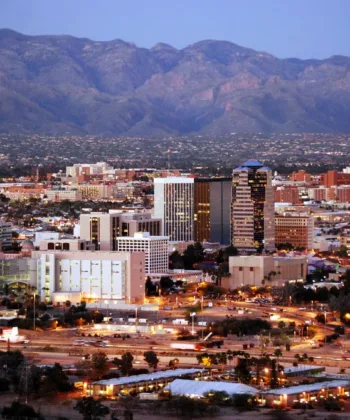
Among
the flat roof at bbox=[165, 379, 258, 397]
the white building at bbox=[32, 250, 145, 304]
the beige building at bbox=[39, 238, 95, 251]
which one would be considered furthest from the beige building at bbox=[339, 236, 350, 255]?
the flat roof at bbox=[165, 379, 258, 397]

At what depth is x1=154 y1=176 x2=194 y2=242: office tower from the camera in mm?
90938

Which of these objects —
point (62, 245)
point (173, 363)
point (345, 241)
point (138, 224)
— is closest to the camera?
point (173, 363)

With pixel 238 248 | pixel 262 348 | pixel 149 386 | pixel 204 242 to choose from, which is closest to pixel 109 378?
pixel 149 386

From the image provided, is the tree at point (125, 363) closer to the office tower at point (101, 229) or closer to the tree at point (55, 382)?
the tree at point (55, 382)

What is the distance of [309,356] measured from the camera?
47.8 metres

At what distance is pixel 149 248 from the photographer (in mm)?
72875

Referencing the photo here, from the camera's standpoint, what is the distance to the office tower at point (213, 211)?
90.4m

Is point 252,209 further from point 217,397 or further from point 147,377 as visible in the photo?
point 217,397

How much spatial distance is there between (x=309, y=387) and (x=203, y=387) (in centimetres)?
259

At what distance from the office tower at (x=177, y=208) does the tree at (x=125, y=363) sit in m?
46.3

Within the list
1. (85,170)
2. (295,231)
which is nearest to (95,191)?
(85,170)

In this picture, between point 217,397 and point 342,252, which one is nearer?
point 217,397

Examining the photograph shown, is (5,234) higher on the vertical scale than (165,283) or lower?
higher

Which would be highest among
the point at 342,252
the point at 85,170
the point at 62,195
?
the point at 85,170
